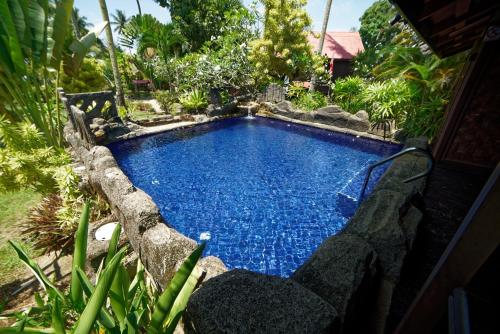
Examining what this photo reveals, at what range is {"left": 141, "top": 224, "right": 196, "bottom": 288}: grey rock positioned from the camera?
2625 mm

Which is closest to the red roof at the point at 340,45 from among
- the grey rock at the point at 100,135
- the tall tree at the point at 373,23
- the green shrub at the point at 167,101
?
the tall tree at the point at 373,23

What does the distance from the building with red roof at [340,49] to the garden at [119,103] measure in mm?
1194

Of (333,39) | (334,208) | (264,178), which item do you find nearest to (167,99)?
(264,178)

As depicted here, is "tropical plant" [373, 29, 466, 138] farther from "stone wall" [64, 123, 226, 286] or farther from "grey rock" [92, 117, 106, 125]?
"grey rock" [92, 117, 106, 125]

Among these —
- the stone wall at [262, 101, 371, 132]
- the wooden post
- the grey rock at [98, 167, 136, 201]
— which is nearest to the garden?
the stone wall at [262, 101, 371, 132]

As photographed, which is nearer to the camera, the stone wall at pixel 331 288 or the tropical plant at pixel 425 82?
the stone wall at pixel 331 288

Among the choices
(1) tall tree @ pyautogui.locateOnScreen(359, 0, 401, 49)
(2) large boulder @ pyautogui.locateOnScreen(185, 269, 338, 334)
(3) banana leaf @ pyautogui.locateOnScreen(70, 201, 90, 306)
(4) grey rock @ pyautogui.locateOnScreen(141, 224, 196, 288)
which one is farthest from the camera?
(1) tall tree @ pyautogui.locateOnScreen(359, 0, 401, 49)

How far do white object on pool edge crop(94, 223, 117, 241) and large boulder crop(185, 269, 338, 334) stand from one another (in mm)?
2574

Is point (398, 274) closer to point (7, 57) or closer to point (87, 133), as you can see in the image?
point (7, 57)

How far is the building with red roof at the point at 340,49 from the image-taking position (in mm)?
A: 21484

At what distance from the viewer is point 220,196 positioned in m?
6.14

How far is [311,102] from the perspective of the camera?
13.6m

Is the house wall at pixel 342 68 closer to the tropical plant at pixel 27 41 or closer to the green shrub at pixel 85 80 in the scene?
the green shrub at pixel 85 80

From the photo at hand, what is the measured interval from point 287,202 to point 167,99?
479 inches
